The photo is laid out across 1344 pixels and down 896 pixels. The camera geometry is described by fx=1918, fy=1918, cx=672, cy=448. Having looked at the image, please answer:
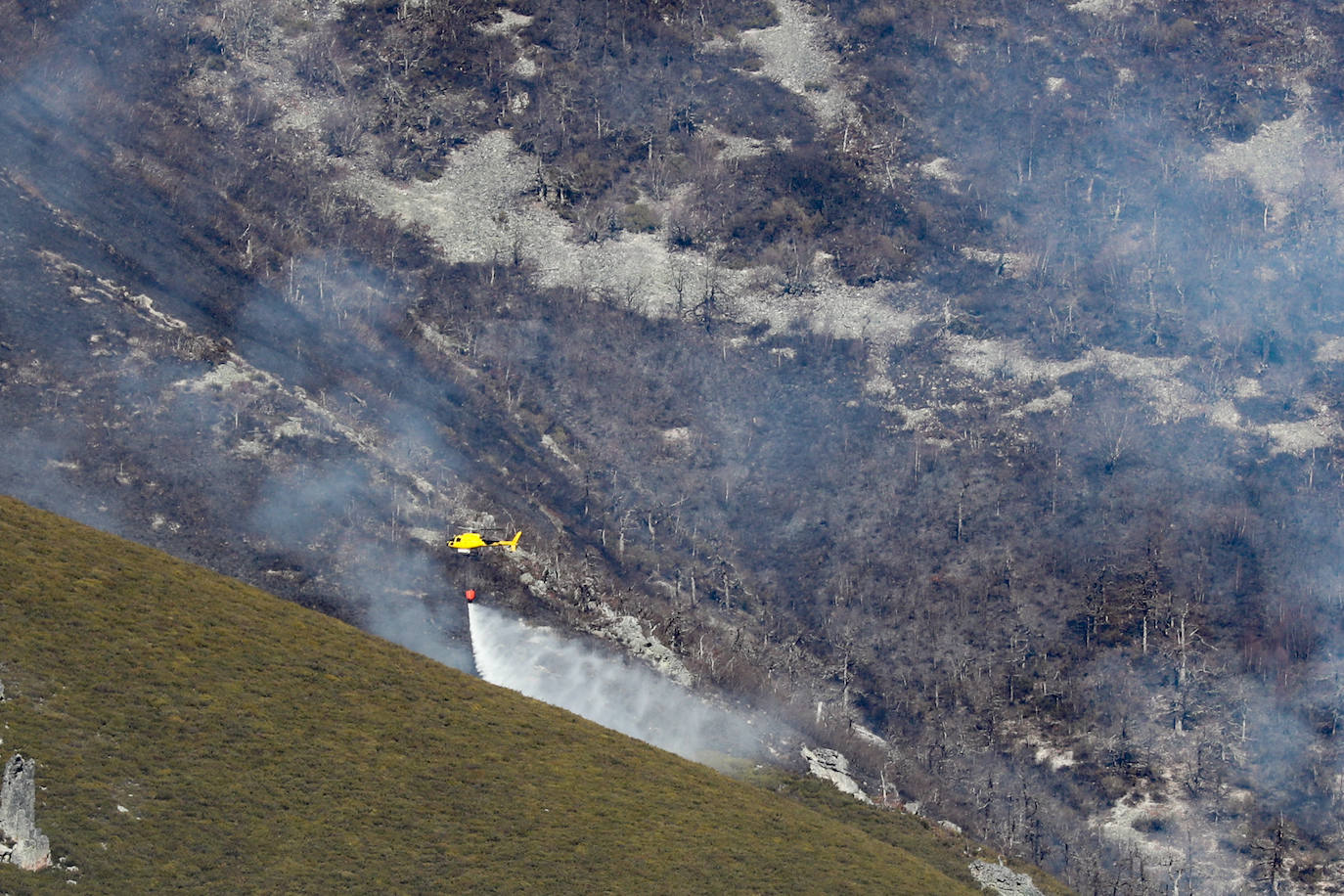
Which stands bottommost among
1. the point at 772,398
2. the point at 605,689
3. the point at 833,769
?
the point at 772,398

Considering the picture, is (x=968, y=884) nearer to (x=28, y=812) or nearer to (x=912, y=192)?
(x=28, y=812)

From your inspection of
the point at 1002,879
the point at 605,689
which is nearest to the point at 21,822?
the point at 1002,879

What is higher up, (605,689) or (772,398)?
(605,689)

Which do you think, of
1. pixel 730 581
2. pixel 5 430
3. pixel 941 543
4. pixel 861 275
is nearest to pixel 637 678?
pixel 730 581

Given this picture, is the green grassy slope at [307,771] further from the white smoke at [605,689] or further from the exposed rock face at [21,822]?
the white smoke at [605,689]

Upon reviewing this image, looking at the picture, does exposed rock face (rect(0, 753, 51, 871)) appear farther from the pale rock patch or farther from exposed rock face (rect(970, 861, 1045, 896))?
the pale rock patch

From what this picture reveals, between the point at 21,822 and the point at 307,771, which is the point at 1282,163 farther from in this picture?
the point at 21,822
